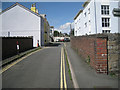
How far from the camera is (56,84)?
16.7 ft

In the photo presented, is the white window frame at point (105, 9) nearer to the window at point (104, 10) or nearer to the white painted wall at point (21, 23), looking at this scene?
the window at point (104, 10)

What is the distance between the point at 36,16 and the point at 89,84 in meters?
22.0

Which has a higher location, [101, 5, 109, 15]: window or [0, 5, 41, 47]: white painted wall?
[101, 5, 109, 15]: window

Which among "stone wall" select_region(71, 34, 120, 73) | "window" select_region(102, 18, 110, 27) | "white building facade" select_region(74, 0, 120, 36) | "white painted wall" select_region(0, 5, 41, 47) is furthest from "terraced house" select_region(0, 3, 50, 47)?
"stone wall" select_region(71, 34, 120, 73)

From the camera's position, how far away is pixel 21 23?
81.9 feet

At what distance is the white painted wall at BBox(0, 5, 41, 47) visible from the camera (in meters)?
24.7

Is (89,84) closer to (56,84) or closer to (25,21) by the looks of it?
(56,84)

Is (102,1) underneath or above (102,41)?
above

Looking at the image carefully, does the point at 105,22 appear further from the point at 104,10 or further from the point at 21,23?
the point at 21,23

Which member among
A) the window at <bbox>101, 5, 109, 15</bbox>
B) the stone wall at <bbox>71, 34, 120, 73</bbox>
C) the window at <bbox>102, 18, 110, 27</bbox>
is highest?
the window at <bbox>101, 5, 109, 15</bbox>

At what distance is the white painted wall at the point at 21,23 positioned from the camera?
24719 millimetres

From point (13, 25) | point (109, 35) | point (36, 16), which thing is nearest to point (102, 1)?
point (36, 16)

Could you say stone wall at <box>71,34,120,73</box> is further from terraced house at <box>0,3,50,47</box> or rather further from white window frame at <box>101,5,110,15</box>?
white window frame at <box>101,5,110,15</box>

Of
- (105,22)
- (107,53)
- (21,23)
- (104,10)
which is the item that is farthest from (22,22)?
(107,53)
